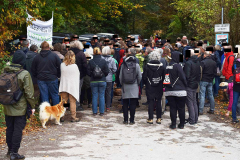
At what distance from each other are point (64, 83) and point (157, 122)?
264cm

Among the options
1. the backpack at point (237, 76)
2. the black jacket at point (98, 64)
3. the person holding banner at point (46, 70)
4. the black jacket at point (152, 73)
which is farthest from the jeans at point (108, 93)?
the backpack at point (237, 76)

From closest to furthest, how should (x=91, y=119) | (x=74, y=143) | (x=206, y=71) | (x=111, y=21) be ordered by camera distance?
(x=74, y=143) → (x=91, y=119) → (x=206, y=71) → (x=111, y=21)

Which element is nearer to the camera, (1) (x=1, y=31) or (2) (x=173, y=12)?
(1) (x=1, y=31)

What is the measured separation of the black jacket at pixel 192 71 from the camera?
392 inches

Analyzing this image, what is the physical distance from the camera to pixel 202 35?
893 inches

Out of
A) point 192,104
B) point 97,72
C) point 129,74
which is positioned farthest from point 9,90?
point 192,104

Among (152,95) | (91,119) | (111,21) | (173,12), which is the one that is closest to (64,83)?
(91,119)

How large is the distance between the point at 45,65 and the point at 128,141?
3.01 metres

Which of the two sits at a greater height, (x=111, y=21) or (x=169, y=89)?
(x=111, y=21)

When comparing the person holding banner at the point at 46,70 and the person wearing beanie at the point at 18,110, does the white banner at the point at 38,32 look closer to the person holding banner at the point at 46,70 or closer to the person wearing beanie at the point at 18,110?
the person holding banner at the point at 46,70

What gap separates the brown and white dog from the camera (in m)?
9.29

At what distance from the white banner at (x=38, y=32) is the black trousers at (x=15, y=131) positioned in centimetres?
563

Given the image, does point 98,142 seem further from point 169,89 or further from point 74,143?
point 169,89

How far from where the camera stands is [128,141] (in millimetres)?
8383
